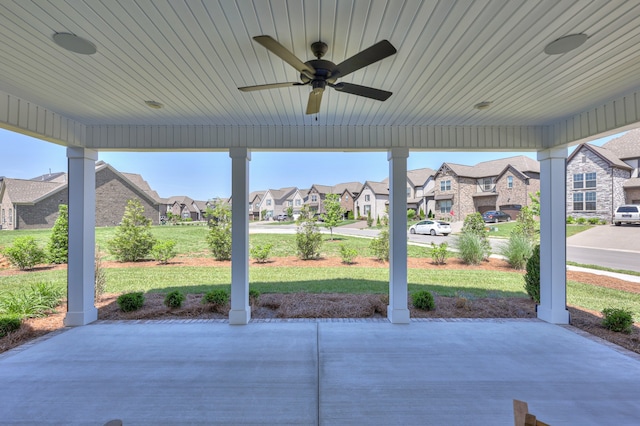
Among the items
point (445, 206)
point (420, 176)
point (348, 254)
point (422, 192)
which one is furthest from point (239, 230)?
point (420, 176)

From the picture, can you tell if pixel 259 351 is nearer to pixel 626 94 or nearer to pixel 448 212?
pixel 626 94

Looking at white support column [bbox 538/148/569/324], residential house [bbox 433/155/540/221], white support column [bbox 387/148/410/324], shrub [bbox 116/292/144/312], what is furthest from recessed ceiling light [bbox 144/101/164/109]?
residential house [bbox 433/155/540/221]

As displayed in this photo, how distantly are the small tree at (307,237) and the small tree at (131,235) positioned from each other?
417 cm

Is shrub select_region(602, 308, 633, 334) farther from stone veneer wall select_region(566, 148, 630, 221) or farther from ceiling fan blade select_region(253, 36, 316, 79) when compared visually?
ceiling fan blade select_region(253, 36, 316, 79)

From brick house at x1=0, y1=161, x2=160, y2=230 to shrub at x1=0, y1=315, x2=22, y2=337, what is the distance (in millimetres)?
4092

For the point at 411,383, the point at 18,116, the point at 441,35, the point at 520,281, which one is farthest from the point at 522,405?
the point at 520,281

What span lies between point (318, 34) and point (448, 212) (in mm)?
14656

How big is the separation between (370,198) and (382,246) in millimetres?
A: 10066

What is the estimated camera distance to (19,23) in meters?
1.94

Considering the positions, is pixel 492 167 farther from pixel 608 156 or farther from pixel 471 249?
pixel 471 249

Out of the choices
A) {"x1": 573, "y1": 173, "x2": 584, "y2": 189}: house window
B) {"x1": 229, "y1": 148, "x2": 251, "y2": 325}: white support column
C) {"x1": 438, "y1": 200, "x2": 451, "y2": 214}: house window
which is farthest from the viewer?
{"x1": 438, "y1": 200, "x2": 451, "y2": 214}: house window

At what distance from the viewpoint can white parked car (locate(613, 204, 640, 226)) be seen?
616cm

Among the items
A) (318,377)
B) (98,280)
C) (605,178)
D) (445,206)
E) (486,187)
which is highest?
(486,187)

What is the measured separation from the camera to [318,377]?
2.73 meters
